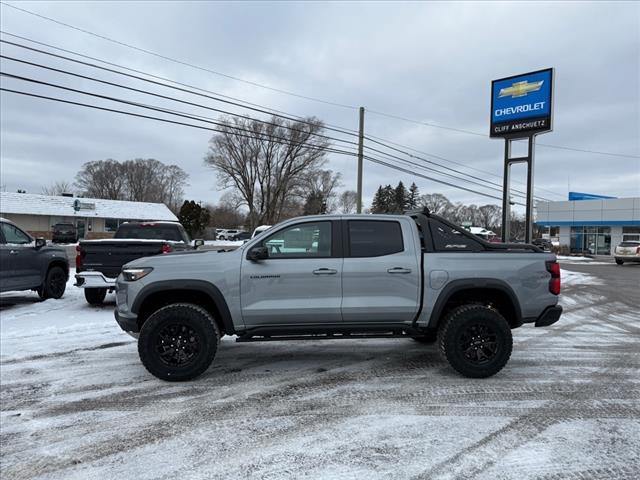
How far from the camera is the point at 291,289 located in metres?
5.08

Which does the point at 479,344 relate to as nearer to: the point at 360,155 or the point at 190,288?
the point at 190,288

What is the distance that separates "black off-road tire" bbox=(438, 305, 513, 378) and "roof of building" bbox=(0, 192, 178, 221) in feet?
175

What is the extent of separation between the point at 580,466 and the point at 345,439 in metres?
1.69

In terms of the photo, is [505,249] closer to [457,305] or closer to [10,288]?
[457,305]

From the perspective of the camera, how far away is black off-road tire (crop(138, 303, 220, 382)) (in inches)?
195

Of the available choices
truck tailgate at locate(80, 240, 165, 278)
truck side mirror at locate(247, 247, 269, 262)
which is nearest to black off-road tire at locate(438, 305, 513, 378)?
truck side mirror at locate(247, 247, 269, 262)

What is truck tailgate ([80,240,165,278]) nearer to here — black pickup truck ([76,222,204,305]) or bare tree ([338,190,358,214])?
black pickup truck ([76,222,204,305])

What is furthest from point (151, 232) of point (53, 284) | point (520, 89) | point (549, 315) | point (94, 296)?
point (520, 89)

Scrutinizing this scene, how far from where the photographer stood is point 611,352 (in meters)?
6.59

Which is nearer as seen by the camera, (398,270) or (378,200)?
(398,270)

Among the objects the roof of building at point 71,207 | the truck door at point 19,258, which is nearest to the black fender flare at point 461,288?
the truck door at point 19,258

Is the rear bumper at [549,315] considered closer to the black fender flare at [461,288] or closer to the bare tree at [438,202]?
the black fender flare at [461,288]

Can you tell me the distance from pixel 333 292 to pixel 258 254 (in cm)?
92

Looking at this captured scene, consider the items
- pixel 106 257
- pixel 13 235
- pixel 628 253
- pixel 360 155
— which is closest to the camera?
pixel 106 257
